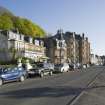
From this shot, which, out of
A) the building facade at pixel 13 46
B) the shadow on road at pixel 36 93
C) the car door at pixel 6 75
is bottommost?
the shadow on road at pixel 36 93

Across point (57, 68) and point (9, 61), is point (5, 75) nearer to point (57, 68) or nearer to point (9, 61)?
point (57, 68)

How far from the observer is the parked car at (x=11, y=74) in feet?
115

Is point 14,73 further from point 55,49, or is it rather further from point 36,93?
point 55,49

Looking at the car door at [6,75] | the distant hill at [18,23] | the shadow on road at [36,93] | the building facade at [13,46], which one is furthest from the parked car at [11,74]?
the distant hill at [18,23]

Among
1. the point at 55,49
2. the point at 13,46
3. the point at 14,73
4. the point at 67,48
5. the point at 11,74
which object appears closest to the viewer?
the point at 11,74

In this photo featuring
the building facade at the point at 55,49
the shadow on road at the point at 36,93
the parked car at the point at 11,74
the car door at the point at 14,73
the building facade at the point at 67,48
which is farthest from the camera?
the building facade at the point at 67,48

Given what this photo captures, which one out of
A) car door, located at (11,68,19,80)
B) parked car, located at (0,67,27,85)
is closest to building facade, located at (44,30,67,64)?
parked car, located at (0,67,27,85)

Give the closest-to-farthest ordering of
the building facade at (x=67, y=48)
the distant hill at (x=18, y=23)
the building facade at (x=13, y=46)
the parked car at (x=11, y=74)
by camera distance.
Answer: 1. the parked car at (x=11, y=74)
2. the building facade at (x=13, y=46)
3. the distant hill at (x=18, y=23)
4. the building facade at (x=67, y=48)

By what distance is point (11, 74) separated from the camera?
120 feet

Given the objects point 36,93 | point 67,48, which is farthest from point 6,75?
point 67,48

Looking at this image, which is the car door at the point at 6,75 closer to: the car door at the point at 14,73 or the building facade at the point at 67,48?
the car door at the point at 14,73

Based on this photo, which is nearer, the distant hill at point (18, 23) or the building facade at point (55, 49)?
the distant hill at point (18, 23)

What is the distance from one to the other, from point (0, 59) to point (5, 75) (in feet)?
147

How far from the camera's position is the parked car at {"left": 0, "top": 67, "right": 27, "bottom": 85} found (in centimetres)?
3503
